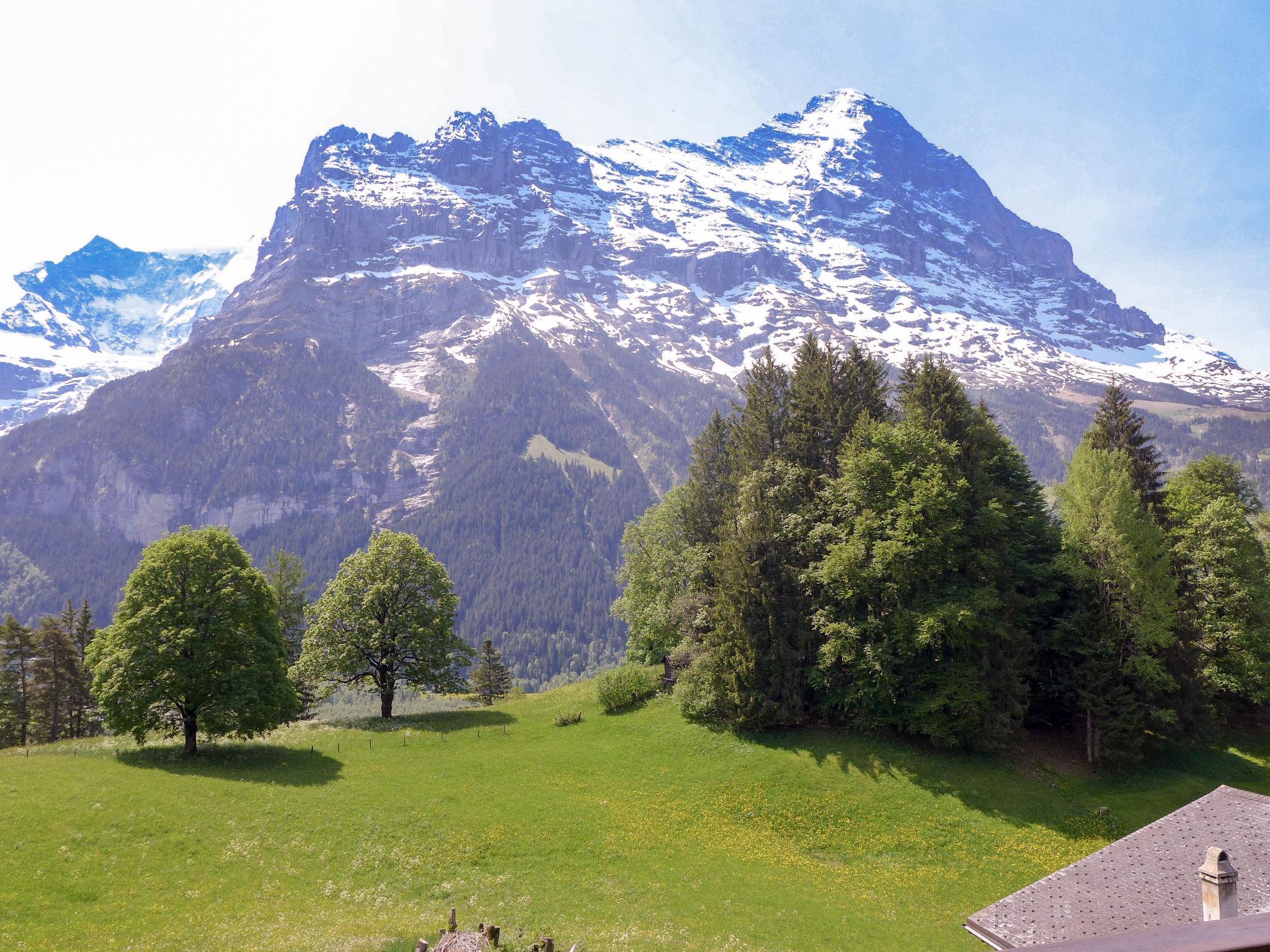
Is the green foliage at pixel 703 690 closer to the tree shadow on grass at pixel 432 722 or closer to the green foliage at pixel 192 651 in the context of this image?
the tree shadow on grass at pixel 432 722

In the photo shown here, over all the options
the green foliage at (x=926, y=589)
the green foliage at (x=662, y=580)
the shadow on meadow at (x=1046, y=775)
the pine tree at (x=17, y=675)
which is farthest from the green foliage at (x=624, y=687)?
the pine tree at (x=17, y=675)

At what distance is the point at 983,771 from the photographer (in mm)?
36906

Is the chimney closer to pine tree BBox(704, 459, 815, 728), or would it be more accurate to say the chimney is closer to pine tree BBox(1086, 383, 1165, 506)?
pine tree BBox(704, 459, 815, 728)

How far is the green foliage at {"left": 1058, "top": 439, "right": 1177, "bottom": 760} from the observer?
37.9 metres

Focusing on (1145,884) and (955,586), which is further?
(955,586)

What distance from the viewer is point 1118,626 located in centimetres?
3938

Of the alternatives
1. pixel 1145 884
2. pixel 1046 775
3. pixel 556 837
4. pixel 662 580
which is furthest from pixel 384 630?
pixel 1145 884

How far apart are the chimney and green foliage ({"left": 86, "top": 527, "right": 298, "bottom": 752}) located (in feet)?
149

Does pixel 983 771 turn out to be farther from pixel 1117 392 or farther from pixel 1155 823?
pixel 1117 392

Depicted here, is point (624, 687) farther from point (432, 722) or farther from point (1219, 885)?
point (1219, 885)

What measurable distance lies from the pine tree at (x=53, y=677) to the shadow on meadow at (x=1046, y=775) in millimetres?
63955

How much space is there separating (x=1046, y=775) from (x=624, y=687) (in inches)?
1151

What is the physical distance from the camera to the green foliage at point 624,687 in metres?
52.4

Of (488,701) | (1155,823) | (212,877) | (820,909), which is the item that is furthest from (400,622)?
(1155,823)
